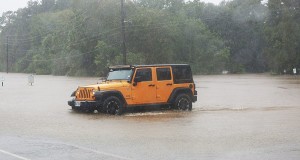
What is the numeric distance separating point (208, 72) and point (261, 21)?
14.2 meters

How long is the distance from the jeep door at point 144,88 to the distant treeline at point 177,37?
4871 centimetres

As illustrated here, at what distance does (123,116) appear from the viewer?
16.5 metres

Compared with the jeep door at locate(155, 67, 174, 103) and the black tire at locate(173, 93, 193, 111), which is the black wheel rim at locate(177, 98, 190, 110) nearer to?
the black tire at locate(173, 93, 193, 111)

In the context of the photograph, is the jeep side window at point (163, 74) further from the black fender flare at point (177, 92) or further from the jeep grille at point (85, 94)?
the jeep grille at point (85, 94)

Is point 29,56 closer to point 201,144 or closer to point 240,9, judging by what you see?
point 240,9

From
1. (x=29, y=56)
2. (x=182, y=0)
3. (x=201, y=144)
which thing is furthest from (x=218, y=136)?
(x=29, y=56)

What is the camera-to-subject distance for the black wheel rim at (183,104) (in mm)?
18297

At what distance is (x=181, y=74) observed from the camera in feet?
61.0

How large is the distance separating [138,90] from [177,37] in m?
72.5

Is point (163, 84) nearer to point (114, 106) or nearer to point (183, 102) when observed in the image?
point (183, 102)

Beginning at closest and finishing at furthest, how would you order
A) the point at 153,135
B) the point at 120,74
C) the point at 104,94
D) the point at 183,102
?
1. the point at 153,135
2. the point at 104,94
3. the point at 120,74
4. the point at 183,102

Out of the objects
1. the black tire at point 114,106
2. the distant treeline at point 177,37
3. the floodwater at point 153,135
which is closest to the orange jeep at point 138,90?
the black tire at point 114,106

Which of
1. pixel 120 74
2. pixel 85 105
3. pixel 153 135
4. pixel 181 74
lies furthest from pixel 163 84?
pixel 153 135

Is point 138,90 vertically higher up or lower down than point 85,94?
higher up
